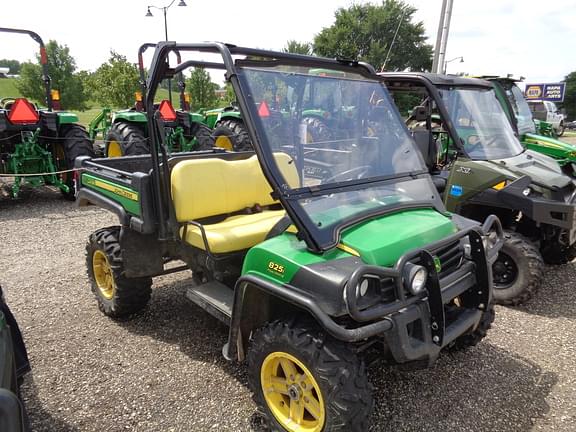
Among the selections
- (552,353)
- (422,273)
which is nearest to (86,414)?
(422,273)

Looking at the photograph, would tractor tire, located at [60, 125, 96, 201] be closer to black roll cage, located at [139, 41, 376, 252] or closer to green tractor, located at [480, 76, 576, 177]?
black roll cage, located at [139, 41, 376, 252]

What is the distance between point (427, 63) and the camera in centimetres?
4094

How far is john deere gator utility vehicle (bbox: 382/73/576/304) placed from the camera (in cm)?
386

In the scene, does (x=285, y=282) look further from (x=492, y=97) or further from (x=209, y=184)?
(x=492, y=97)

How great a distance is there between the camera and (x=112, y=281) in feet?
11.7

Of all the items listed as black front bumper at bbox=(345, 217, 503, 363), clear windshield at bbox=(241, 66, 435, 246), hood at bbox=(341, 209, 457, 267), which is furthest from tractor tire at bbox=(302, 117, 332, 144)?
black front bumper at bbox=(345, 217, 503, 363)

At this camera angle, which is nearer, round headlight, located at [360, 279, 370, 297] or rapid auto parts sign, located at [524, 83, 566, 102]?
round headlight, located at [360, 279, 370, 297]

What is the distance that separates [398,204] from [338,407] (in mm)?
1201

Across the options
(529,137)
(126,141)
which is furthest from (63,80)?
(529,137)

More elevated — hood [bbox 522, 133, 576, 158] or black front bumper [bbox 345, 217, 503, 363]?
hood [bbox 522, 133, 576, 158]

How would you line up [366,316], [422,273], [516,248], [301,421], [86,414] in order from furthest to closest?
[516,248], [86,414], [301,421], [422,273], [366,316]

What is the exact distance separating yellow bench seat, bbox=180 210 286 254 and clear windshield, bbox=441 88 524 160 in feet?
7.32

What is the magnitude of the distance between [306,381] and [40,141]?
7.52 m

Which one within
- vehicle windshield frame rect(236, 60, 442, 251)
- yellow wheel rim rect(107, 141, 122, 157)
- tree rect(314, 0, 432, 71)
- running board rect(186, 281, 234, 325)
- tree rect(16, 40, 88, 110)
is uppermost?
tree rect(314, 0, 432, 71)
